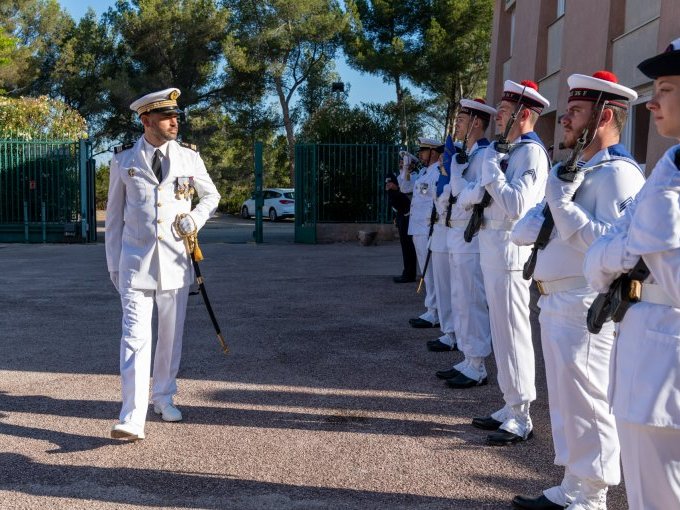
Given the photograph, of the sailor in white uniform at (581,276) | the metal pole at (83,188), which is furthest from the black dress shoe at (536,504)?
the metal pole at (83,188)

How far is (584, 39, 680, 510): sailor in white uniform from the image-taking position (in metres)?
2.41

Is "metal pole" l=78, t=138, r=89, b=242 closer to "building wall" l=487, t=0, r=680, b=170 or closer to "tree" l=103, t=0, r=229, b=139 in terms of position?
"building wall" l=487, t=0, r=680, b=170

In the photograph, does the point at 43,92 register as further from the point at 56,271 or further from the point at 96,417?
the point at 96,417

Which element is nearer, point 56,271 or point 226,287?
point 226,287

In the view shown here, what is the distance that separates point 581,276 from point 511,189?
119 centimetres

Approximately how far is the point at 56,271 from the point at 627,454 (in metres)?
13.1

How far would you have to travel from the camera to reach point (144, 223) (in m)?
5.32

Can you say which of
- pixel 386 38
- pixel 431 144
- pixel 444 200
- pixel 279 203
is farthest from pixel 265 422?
pixel 386 38

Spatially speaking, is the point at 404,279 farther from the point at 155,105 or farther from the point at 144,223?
the point at 155,105

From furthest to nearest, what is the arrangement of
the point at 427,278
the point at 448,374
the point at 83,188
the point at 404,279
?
the point at 83,188, the point at 404,279, the point at 427,278, the point at 448,374

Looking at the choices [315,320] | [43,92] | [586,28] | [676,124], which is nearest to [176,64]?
[43,92]

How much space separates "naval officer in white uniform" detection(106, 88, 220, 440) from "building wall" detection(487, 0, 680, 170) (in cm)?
633

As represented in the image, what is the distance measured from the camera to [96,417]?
5.55m

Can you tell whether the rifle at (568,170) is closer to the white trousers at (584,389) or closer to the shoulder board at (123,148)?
the white trousers at (584,389)
